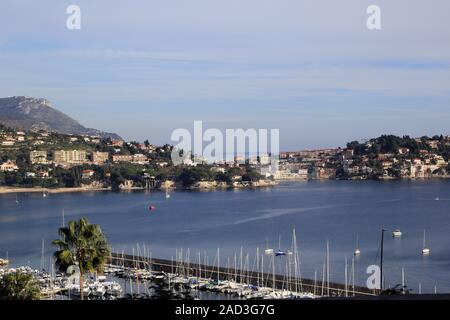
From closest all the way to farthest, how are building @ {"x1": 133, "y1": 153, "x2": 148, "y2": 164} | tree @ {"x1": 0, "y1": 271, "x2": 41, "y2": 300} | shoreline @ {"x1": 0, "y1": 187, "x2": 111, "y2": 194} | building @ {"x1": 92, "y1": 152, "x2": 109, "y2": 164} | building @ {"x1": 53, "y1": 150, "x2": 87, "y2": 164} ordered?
tree @ {"x1": 0, "y1": 271, "x2": 41, "y2": 300}, shoreline @ {"x1": 0, "y1": 187, "x2": 111, "y2": 194}, building @ {"x1": 53, "y1": 150, "x2": 87, "y2": 164}, building @ {"x1": 92, "y1": 152, "x2": 109, "y2": 164}, building @ {"x1": 133, "y1": 153, "x2": 148, "y2": 164}

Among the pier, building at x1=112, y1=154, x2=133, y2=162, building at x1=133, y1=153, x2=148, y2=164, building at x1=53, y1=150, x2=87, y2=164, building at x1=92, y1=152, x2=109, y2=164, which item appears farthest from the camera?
building at x1=112, y1=154, x2=133, y2=162

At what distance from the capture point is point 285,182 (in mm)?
58781

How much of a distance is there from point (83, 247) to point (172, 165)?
50.2 metres

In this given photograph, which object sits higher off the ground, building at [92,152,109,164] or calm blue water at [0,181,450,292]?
building at [92,152,109,164]

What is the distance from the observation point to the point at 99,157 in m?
57.6

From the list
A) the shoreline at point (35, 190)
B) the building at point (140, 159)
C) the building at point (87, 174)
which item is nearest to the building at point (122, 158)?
the building at point (140, 159)

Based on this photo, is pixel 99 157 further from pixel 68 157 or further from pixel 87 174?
pixel 87 174

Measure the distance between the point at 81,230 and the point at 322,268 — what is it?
1248cm


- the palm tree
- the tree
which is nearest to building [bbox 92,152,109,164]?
the tree

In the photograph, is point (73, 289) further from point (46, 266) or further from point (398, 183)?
point (398, 183)

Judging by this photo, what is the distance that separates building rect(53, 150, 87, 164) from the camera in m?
56.1

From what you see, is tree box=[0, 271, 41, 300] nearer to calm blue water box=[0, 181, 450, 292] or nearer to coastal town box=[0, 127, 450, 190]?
calm blue water box=[0, 181, 450, 292]

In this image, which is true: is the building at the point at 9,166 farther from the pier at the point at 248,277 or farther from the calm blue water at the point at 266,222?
the pier at the point at 248,277
